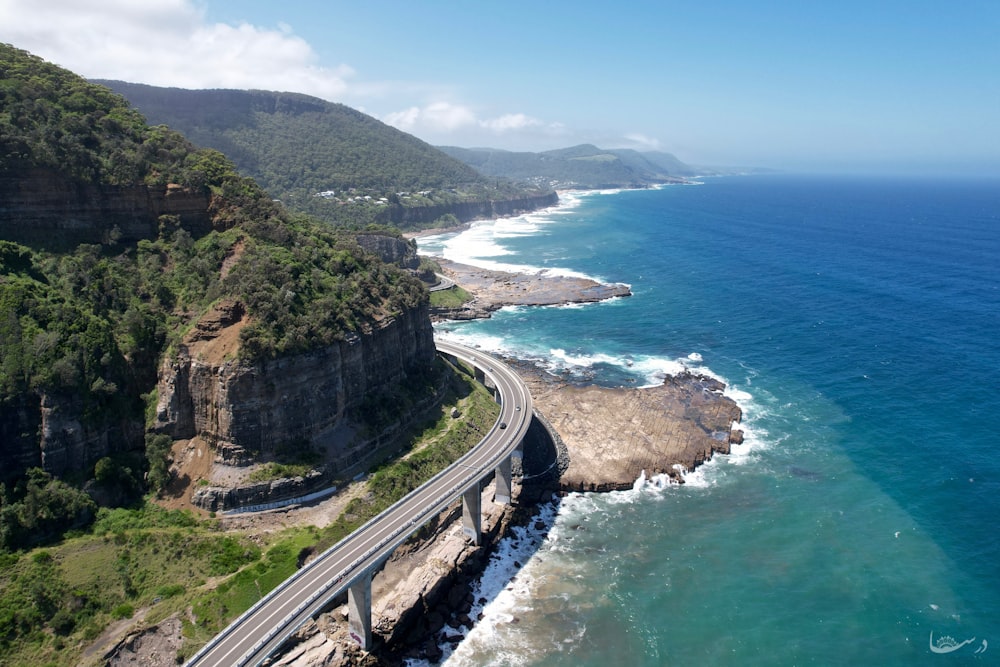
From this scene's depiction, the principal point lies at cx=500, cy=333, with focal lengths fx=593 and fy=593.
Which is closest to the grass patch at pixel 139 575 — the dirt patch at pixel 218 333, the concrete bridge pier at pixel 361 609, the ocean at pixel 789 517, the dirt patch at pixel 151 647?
the dirt patch at pixel 151 647

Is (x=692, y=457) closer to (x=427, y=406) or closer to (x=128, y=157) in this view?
(x=427, y=406)

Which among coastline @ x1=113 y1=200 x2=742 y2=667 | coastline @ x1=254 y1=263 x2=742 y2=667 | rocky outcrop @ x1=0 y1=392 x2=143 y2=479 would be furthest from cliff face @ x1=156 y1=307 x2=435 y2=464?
coastline @ x1=254 y1=263 x2=742 y2=667

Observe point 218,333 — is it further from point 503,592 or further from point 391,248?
point 391,248

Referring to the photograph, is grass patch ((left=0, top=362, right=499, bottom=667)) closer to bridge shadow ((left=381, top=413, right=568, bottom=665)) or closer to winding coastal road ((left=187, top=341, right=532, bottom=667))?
winding coastal road ((left=187, top=341, right=532, bottom=667))

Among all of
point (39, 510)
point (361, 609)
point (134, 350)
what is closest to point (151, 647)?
point (361, 609)

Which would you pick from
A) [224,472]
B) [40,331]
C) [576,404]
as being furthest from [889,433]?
[40,331]
